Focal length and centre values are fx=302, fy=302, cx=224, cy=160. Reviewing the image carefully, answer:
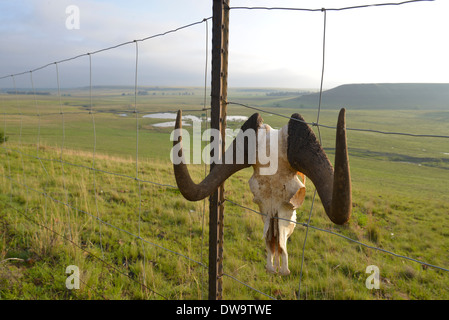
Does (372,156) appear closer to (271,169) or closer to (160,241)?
(160,241)

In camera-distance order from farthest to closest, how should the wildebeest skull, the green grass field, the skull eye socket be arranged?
the green grass field
the skull eye socket
the wildebeest skull

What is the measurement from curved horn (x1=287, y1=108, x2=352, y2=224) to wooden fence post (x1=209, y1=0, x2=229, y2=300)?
639mm

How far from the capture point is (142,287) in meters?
4.20

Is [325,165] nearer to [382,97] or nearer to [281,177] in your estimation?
[281,177]

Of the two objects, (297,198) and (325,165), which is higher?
(325,165)

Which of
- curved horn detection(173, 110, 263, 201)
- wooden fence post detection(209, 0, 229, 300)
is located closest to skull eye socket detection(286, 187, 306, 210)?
curved horn detection(173, 110, 263, 201)

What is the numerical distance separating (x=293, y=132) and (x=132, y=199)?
6379 millimetres

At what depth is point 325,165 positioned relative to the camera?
180 cm

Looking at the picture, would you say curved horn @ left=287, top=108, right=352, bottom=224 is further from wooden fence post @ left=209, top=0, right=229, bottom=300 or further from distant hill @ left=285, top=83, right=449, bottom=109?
distant hill @ left=285, top=83, right=449, bottom=109

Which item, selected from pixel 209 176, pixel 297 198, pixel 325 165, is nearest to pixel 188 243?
pixel 209 176

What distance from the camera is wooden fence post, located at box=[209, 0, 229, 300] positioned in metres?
2.58

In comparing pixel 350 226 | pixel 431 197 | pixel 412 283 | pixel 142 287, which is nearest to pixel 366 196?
pixel 431 197

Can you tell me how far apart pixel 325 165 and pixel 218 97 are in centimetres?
124

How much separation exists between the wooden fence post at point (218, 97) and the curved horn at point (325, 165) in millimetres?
639
